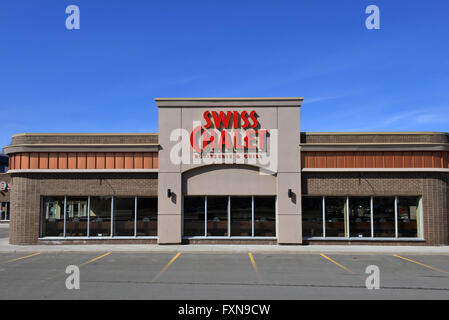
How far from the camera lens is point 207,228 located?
20312mm

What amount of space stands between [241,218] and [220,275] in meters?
7.80

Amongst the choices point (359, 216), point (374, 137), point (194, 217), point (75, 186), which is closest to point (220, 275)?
point (194, 217)

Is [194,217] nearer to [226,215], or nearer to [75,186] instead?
[226,215]

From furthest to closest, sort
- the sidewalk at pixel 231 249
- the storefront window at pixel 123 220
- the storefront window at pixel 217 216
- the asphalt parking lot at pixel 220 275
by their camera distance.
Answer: the storefront window at pixel 123 220 < the storefront window at pixel 217 216 < the sidewalk at pixel 231 249 < the asphalt parking lot at pixel 220 275

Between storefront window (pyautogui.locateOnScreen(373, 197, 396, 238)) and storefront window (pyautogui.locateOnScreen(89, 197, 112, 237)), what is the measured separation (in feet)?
48.7

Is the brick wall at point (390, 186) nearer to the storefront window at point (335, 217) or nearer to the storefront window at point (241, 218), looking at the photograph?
the storefront window at point (335, 217)

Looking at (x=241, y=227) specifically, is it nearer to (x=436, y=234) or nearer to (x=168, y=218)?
(x=168, y=218)

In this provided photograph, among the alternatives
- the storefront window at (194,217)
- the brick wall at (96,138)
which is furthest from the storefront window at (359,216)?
the brick wall at (96,138)

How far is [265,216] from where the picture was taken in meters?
20.3

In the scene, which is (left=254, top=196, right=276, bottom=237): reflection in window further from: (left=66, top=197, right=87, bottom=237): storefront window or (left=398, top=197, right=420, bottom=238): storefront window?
(left=66, top=197, right=87, bottom=237): storefront window

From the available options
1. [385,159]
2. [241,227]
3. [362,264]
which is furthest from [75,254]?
[385,159]

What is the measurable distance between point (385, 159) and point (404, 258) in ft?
19.0

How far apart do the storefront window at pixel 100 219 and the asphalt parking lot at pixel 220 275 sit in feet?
9.42

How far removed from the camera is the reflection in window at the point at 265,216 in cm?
2020
